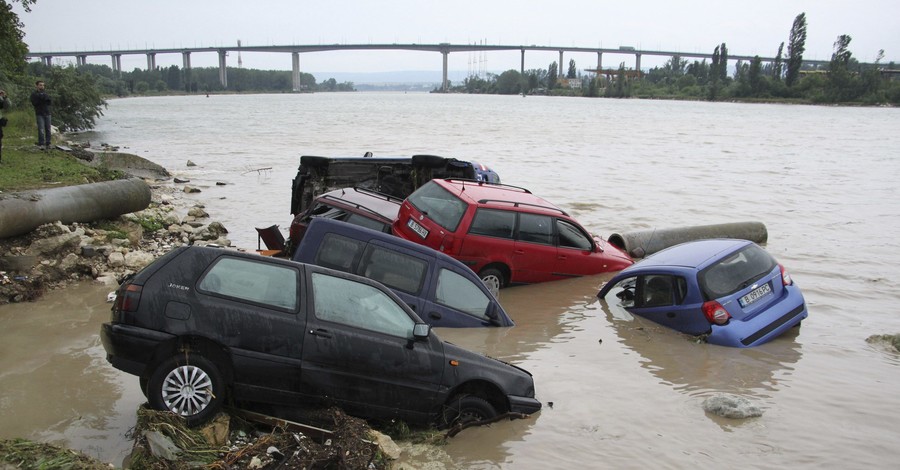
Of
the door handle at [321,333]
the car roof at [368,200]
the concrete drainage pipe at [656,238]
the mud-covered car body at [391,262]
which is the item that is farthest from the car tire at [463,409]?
the concrete drainage pipe at [656,238]

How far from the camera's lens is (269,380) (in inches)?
228

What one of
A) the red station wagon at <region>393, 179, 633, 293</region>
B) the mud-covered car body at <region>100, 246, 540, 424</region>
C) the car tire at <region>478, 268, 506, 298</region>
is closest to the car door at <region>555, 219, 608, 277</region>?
the red station wagon at <region>393, 179, 633, 293</region>

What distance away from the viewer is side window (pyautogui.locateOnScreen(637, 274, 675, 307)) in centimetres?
1016

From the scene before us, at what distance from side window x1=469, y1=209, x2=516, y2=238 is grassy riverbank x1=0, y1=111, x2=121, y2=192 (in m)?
8.59

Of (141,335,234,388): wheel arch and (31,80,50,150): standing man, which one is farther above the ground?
(31,80,50,150): standing man

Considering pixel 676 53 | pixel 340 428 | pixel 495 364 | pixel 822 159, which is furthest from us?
pixel 676 53

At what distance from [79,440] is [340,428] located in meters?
2.24

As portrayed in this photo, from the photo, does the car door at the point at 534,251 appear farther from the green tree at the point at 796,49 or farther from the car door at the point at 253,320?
the green tree at the point at 796,49

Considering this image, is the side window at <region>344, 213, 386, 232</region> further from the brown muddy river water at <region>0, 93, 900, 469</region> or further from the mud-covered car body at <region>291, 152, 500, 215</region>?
the mud-covered car body at <region>291, 152, 500, 215</region>

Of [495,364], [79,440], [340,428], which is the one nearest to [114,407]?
[79,440]

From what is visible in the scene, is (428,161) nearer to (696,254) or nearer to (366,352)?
(696,254)

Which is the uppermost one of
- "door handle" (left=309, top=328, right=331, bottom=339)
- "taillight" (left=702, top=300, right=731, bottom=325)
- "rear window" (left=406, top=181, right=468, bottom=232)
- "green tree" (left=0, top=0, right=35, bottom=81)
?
"green tree" (left=0, top=0, right=35, bottom=81)

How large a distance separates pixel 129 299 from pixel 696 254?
7.49 metres

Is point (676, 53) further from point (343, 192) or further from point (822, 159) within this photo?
point (343, 192)
